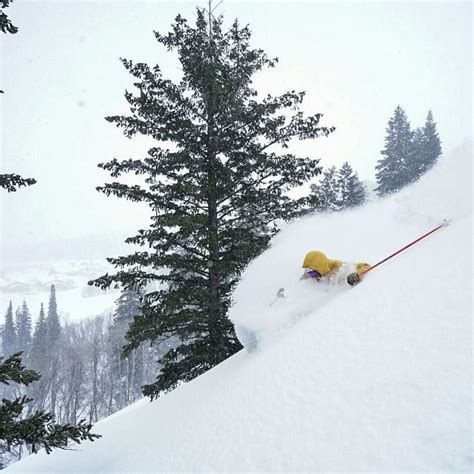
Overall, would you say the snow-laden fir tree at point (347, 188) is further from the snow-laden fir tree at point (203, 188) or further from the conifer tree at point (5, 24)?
the conifer tree at point (5, 24)

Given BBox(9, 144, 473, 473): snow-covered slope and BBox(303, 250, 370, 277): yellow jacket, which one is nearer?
BBox(9, 144, 473, 473): snow-covered slope

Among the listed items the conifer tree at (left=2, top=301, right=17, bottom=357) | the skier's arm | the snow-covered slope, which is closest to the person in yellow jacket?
the skier's arm

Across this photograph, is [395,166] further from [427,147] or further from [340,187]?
[340,187]

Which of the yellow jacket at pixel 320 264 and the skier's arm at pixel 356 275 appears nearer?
the skier's arm at pixel 356 275

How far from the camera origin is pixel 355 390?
2.66 m

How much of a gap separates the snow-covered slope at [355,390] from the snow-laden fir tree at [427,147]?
2669 cm

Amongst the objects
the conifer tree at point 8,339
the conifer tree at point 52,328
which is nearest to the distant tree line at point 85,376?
the conifer tree at point 52,328

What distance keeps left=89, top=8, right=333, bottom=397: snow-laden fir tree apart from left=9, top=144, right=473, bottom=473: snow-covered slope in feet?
9.40

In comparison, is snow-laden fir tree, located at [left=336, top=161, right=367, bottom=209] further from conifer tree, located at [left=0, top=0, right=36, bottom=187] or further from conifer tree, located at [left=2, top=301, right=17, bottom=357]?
conifer tree, located at [left=2, top=301, right=17, bottom=357]

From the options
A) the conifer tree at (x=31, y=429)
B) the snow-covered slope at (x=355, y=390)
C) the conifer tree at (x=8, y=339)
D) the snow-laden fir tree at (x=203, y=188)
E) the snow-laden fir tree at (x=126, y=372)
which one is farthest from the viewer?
the conifer tree at (x=8, y=339)

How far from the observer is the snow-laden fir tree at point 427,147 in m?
29.4

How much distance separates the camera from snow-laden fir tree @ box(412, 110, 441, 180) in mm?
29406

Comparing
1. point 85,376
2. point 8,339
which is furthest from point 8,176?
point 8,339

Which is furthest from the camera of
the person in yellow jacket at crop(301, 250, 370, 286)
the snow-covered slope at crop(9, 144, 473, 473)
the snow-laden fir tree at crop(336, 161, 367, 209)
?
the snow-laden fir tree at crop(336, 161, 367, 209)
